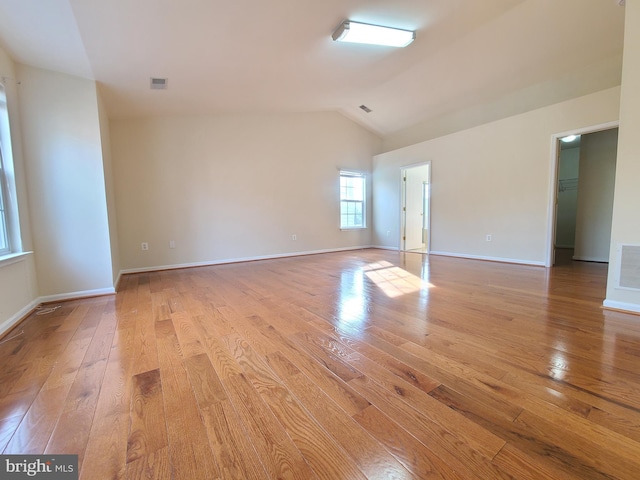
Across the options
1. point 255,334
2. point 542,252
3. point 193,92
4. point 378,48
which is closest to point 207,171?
point 193,92

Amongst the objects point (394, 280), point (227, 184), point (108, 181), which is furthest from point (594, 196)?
point (108, 181)

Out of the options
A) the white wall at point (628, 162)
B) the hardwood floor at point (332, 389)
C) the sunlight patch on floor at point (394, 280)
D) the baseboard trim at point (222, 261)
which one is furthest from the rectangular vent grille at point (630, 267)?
the baseboard trim at point (222, 261)

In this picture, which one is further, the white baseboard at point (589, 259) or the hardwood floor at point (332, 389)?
the white baseboard at point (589, 259)

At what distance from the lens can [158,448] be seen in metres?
0.96

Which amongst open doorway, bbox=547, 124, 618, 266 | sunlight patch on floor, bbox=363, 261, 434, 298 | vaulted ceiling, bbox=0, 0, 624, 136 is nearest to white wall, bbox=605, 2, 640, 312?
vaulted ceiling, bbox=0, 0, 624, 136

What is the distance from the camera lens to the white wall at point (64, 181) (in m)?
2.62

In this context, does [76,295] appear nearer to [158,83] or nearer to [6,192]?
[6,192]

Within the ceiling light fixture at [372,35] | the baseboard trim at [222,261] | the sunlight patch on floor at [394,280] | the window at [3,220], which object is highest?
the ceiling light fixture at [372,35]

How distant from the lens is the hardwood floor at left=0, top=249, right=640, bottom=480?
0.90 metres

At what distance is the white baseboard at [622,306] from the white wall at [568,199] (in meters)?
4.95

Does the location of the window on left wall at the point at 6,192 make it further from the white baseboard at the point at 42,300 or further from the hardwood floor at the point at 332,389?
the hardwood floor at the point at 332,389

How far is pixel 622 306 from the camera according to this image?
2203 mm

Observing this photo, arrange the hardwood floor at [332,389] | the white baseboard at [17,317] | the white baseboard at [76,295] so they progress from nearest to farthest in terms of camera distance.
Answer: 1. the hardwood floor at [332,389]
2. the white baseboard at [17,317]
3. the white baseboard at [76,295]

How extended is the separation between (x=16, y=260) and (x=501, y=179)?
252 inches
